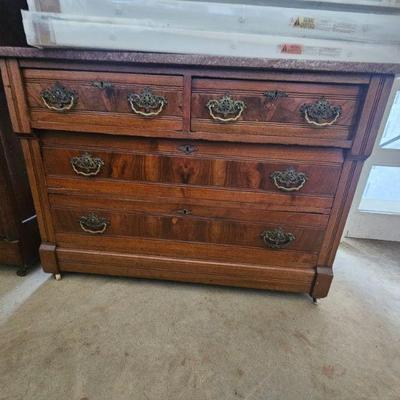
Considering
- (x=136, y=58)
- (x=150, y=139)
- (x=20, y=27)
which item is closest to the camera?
(x=136, y=58)

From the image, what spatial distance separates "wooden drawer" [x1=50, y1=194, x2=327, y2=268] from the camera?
3.14ft

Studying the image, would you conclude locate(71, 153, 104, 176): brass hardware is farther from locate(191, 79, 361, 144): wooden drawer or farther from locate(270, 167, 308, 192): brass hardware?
locate(270, 167, 308, 192): brass hardware

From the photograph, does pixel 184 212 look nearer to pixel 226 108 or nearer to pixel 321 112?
pixel 226 108

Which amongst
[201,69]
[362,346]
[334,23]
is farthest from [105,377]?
[334,23]

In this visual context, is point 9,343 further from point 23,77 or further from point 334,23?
point 334,23

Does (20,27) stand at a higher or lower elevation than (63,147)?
higher

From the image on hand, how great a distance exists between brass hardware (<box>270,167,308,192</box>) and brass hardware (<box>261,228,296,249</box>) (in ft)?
0.55

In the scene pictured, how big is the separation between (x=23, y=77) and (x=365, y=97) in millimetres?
1048

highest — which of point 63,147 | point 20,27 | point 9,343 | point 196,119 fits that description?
point 20,27

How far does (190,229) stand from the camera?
39.2 inches

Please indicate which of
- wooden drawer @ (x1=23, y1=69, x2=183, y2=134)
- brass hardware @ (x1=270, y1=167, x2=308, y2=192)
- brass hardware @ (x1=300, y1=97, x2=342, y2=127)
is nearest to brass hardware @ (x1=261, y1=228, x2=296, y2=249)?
brass hardware @ (x1=270, y1=167, x2=308, y2=192)

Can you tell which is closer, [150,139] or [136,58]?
[136,58]

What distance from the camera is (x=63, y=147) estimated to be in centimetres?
91

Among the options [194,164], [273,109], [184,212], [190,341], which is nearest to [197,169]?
[194,164]
